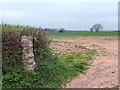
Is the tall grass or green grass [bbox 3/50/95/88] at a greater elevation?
the tall grass

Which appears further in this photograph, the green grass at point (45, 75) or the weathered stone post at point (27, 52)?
the weathered stone post at point (27, 52)

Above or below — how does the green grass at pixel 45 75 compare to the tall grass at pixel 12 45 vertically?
below

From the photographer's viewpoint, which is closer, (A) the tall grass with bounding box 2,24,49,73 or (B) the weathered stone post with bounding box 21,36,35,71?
(A) the tall grass with bounding box 2,24,49,73

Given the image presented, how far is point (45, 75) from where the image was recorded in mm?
7758

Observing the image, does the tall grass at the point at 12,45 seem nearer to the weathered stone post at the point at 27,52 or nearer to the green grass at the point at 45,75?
the weathered stone post at the point at 27,52

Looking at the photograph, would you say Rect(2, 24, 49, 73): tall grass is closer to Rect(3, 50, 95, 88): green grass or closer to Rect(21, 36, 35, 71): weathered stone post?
Rect(21, 36, 35, 71): weathered stone post

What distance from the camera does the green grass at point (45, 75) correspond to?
23.7ft

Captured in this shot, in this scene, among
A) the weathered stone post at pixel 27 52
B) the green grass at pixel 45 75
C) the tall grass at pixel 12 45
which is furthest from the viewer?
the weathered stone post at pixel 27 52

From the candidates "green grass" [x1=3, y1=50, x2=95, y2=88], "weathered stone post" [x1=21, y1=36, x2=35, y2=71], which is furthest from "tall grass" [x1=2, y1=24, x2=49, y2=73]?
"green grass" [x1=3, y1=50, x2=95, y2=88]

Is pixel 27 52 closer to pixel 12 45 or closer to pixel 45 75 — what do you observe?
pixel 12 45

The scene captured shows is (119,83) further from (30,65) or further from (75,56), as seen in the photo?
(75,56)

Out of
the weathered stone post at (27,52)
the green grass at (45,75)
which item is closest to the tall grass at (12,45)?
the weathered stone post at (27,52)

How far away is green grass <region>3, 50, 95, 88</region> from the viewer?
23.7 ft

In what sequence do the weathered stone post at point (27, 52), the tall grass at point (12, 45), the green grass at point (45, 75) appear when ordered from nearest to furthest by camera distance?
the green grass at point (45, 75)
the tall grass at point (12, 45)
the weathered stone post at point (27, 52)
